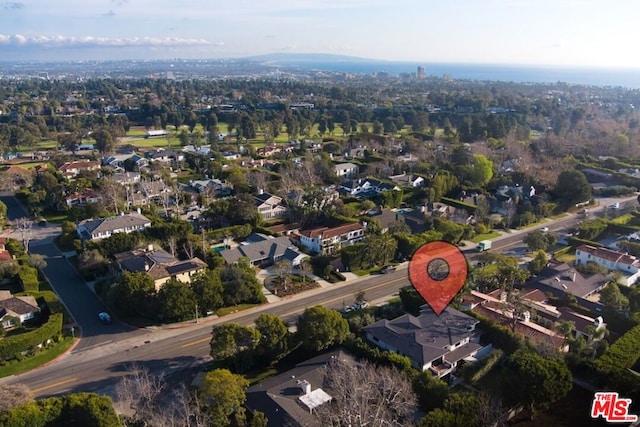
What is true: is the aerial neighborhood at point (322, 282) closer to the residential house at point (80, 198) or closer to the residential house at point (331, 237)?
the residential house at point (331, 237)

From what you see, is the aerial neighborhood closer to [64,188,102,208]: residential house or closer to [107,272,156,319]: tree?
[107,272,156,319]: tree

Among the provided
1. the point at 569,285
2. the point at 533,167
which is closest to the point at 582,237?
the point at 569,285

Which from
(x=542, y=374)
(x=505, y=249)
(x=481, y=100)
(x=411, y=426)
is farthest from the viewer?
(x=481, y=100)

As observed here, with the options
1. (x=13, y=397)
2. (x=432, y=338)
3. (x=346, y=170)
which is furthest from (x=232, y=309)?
(x=346, y=170)

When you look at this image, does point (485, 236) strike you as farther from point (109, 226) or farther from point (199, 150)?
point (199, 150)

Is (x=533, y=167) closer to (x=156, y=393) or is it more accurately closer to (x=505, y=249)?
(x=505, y=249)

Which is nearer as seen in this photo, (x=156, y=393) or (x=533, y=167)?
(x=156, y=393)

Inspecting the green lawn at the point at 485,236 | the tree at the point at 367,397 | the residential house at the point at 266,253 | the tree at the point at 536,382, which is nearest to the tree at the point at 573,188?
the green lawn at the point at 485,236
